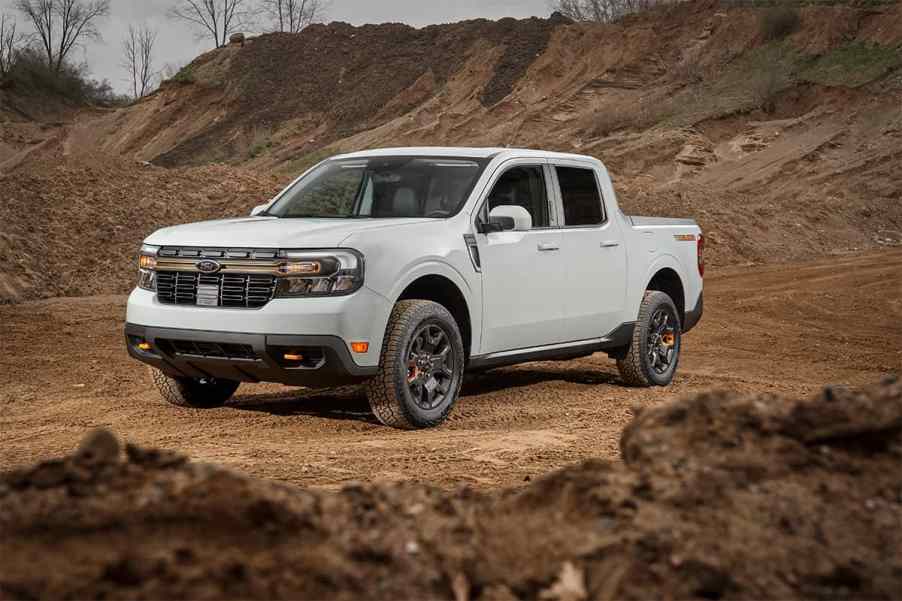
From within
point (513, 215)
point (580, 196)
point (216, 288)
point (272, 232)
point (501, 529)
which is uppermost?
point (580, 196)

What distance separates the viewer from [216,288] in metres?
8.06

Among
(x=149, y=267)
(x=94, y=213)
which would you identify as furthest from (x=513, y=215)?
(x=94, y=213)

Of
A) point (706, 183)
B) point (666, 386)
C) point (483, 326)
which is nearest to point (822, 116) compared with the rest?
point (706, 183)

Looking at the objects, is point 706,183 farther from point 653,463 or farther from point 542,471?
point 653,463

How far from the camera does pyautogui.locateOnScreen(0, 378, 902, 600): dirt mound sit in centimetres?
331

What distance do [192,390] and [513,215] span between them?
9.60 ft

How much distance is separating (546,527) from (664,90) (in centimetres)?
4041

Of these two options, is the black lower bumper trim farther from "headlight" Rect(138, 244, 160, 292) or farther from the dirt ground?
the dirt ground

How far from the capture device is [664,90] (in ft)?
140

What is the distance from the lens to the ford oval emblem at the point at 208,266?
805 centimetres

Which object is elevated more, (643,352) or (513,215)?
(513,215)

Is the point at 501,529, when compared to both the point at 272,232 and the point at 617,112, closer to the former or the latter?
the point at 272,232

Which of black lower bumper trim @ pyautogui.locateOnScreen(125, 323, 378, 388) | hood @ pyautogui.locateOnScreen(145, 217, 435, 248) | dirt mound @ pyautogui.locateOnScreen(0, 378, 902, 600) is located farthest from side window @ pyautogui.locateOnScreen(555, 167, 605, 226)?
dirt mound @ pyautogui.locateOnScreen(0, 378, 902, 600)

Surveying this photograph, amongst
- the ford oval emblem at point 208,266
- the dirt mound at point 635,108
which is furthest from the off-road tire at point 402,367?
the dirt mound at point 635,108
